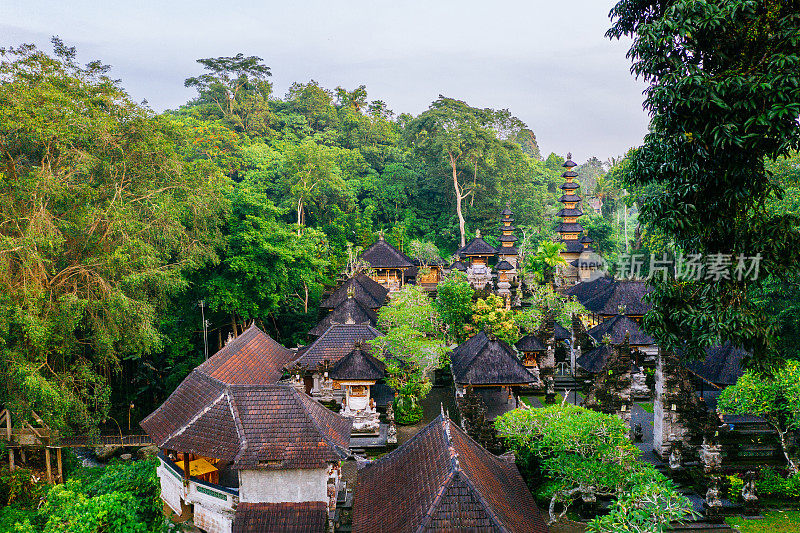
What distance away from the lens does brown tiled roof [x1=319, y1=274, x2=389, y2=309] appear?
34500 mm

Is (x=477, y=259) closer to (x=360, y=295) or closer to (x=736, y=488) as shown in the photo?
(x=360, y=295)

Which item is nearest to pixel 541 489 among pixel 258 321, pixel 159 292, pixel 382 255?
pixel 159 292

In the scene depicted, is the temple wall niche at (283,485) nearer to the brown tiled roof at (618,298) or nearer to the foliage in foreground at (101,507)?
the foliage in foreground at (101,507)

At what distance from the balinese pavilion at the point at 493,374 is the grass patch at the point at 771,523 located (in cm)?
797

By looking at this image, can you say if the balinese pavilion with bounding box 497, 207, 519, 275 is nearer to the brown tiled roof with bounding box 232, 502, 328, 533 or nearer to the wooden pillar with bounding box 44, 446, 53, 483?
the wooden pillar with bounding box 44, 446, 53, 483

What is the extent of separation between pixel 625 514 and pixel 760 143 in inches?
313

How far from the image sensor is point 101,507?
1399 cm

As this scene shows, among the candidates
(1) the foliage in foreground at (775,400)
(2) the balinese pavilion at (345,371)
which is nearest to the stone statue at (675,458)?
(1) the foliage in foreground at (775,400)

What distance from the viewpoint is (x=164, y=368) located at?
33.5 metres

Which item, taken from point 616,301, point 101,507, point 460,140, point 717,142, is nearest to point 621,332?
point 616,301

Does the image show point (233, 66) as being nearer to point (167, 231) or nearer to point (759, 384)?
point (167, 231)

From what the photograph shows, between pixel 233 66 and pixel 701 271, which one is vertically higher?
pixel 233 66

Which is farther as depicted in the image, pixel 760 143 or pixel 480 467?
pixel 480 467

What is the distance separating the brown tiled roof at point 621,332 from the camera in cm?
2883
